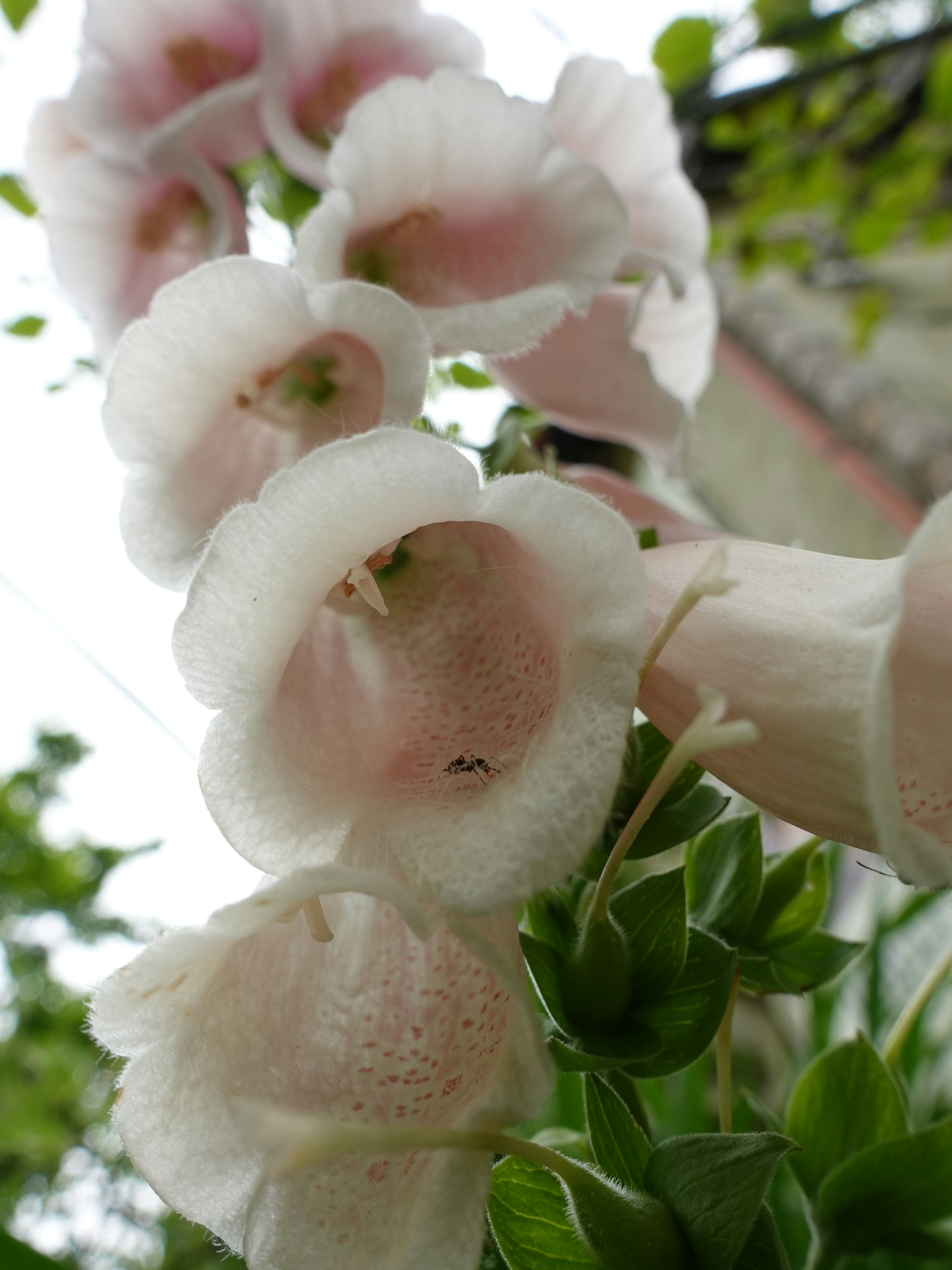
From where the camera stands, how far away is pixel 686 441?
397mm

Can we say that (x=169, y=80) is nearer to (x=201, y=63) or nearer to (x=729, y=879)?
(x=201, y=63)

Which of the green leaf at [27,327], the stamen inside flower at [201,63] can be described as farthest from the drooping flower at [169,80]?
the green leaf at [27,327]

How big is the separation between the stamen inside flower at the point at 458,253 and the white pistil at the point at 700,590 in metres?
0.18

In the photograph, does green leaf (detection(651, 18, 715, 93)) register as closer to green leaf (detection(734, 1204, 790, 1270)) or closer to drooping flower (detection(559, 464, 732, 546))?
drooping flower (detection(559, 464, 732, 546))

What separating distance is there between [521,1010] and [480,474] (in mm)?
101

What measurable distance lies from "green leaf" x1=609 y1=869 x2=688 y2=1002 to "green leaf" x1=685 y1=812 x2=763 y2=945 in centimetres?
5

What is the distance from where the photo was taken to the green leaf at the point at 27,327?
22.3 inches

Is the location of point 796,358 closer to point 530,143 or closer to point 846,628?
point 530,143

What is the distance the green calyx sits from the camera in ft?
0.67

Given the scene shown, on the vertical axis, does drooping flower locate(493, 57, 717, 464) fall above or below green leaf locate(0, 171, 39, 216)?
below

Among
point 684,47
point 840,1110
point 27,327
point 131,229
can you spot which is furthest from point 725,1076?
point 684,47

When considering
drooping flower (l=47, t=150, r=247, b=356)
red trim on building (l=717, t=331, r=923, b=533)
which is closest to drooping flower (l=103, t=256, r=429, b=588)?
drooping flower (l=47, t=150, r=247, b=356)

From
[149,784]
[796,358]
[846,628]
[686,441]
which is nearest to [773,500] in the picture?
[796,358]

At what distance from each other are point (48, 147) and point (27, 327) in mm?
135
